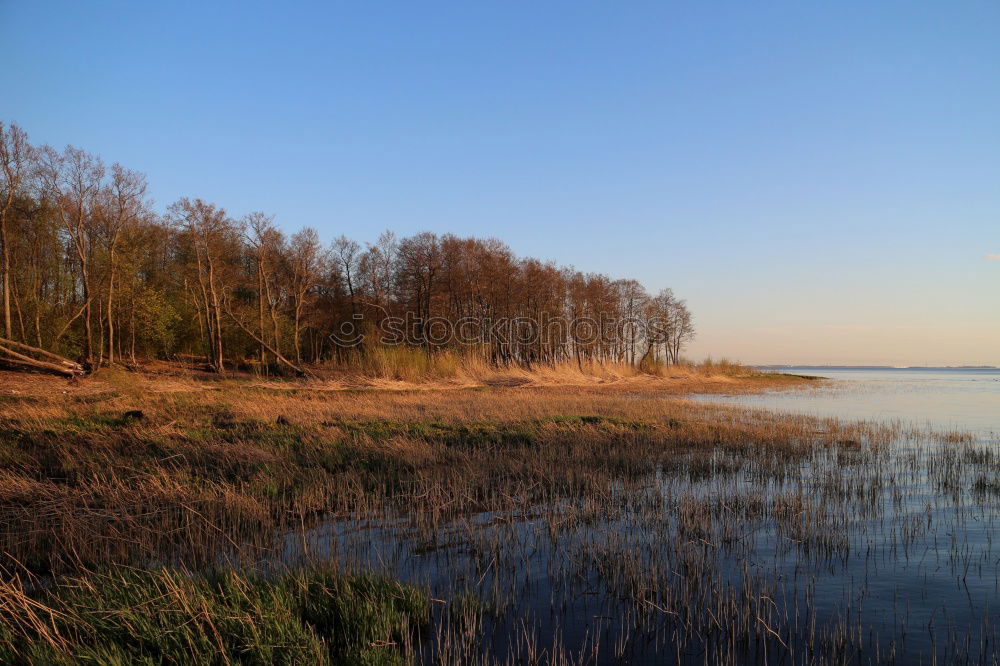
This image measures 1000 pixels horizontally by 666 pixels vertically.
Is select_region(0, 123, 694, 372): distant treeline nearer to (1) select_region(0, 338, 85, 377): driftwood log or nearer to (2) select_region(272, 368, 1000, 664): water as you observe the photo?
(1) select_region(0, 338, 85, 377): driftwood log

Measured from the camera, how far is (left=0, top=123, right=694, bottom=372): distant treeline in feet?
89.0

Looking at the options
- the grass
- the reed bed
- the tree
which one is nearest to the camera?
the grass

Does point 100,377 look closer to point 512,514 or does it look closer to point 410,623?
point 512,514

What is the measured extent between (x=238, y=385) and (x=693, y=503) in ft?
74.6

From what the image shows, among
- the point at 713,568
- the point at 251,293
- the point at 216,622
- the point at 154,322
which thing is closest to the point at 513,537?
the point at 713,568

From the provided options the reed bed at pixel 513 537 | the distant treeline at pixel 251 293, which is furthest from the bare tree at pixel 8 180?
the reed bed at pixel 513 537

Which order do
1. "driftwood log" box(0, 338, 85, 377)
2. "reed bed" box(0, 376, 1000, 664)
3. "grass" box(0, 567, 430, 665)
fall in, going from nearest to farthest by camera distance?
1. "grass" box(0, 567, 430, 665)
2. "reed bed" box(0, 376, 1000, 664)
3. "driftwood log" box(0, 338, 85, 377)

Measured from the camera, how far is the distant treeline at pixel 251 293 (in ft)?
89.0

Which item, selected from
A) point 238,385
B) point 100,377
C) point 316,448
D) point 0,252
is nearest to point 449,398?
point 238,385

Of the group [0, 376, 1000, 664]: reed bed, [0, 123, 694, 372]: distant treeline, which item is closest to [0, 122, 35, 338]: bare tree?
[0, 123, 694, 372]: distant treeline

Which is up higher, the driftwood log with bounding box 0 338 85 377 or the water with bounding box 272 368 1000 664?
the driftwood log with bounding box 0 338 85 377

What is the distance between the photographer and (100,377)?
23.5 metres

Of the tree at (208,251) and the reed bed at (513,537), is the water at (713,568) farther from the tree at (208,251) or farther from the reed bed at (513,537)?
the tree at (208,251)

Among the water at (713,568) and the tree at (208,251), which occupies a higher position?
the tree at (208,251)
